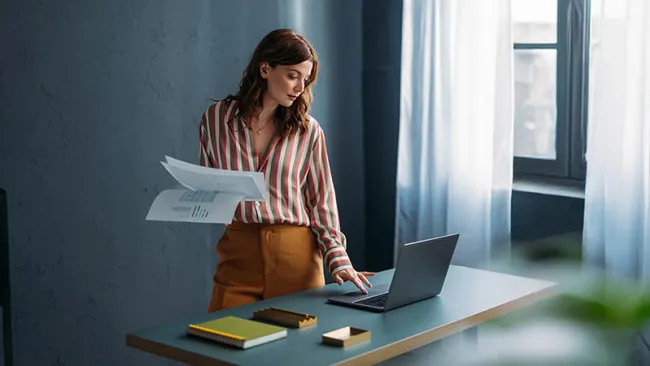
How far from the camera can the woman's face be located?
7.72 feet

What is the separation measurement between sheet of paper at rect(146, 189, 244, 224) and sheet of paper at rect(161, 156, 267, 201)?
0.05ft

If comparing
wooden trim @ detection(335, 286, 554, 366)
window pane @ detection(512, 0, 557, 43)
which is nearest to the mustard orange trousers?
wooden trim @ detection(335, 286, 554, 366)

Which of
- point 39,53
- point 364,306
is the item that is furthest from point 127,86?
point 364,306

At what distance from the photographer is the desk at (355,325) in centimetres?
175

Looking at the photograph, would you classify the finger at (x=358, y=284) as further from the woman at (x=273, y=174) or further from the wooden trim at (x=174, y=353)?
the wooden trim at (x=174, y=353)

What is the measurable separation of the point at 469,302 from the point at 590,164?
3.46 ft

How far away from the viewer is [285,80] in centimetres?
235

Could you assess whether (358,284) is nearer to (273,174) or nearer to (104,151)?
(273,174)

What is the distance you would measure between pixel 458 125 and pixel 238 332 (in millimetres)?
1916

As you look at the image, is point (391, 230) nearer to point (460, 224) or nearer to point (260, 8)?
point (460, 224)

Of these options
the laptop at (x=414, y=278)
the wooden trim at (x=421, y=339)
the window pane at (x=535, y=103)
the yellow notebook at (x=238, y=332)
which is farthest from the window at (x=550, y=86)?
the yellow notebook at (x=238, y=332)

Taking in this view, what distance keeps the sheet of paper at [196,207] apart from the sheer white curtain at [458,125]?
164cm

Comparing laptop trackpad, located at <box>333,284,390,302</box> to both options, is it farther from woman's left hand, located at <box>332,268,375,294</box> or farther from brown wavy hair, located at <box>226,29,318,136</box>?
brown wavy hair, located at <box>226,29,318,136</box>

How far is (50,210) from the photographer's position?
296 cm
